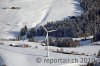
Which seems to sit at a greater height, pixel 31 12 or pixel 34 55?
pixel 31 12

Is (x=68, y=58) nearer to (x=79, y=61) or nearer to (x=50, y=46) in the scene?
(x=79, y=61)

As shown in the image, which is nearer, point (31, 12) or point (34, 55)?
point (34, 55)

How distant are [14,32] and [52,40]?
6335 millimetres

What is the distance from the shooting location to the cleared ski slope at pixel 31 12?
51.9m

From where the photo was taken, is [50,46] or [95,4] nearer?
[50,46]

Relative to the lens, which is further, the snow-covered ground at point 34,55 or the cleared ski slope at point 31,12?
the cleared ski slope at point 31,12

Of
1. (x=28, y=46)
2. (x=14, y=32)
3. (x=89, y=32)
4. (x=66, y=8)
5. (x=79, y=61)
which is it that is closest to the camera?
(x=79, y=61)

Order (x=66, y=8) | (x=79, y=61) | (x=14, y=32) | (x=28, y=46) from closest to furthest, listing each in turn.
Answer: (x=79, y=61) → (x=28, y=46) → (x=14, y=32) → (x=66, y=8)

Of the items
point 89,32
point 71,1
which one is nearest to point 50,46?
point 89,32

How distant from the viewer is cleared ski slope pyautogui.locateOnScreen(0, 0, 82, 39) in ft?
170

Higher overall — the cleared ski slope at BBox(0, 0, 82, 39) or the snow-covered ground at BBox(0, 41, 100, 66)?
the cleared ski slope at BBox(0, 0, 82, 39)

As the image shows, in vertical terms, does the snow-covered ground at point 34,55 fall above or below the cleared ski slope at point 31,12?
below

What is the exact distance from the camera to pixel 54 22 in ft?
163

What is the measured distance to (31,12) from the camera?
183ft
